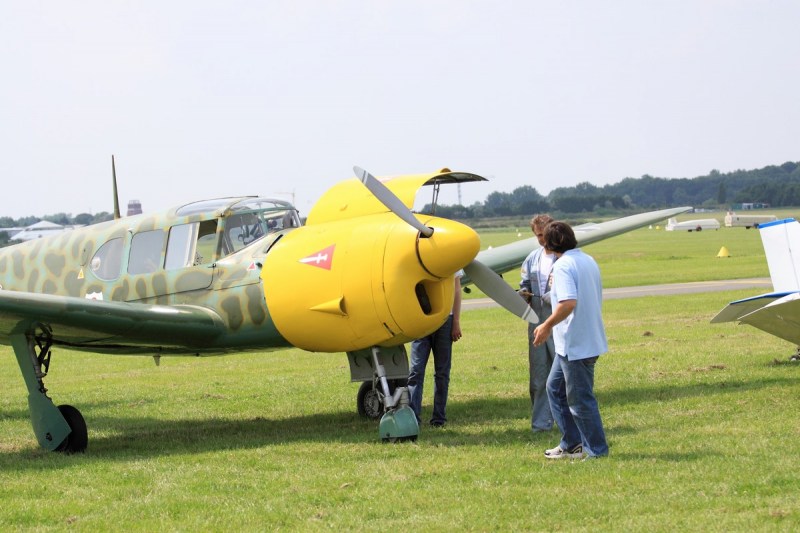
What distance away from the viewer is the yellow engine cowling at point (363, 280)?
9.23 m

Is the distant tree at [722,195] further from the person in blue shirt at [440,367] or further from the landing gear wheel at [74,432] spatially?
the landing gear wheel at [74,432]

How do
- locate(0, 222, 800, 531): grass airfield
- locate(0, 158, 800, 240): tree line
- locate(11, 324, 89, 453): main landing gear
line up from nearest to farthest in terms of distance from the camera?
1. locate(0, 222, 800, 531): grass airfield
2. locate(11, 324, 89, 453): main landing gear
3. locate(0, 158, 800, 240): tree line

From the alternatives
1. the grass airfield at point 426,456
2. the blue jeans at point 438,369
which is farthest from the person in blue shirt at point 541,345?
the blue jeans at point 438,369

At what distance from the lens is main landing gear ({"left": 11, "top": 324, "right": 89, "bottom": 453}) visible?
33.6 ft

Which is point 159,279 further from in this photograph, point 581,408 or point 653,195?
point 653,195

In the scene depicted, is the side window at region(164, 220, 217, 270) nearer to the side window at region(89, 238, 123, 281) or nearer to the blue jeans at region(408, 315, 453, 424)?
the side window at region(89, 238, 123, 281)

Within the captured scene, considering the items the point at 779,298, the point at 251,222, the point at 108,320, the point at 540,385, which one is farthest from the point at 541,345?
the point at 108,320

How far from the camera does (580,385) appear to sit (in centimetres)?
815

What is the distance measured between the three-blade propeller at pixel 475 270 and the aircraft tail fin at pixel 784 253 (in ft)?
14.4

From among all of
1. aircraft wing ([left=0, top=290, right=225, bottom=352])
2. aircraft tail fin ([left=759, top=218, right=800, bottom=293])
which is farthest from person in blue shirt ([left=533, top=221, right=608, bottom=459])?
aircraft tail fin ([left=759, top=218, right=800, bottom=293])

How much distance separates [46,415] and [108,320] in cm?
113

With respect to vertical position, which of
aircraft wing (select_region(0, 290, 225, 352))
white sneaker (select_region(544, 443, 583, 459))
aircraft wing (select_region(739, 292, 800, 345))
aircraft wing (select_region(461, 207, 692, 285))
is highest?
aircraft wing (select_region(0, 290, 225, 352))

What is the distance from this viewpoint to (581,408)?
8.16 meters

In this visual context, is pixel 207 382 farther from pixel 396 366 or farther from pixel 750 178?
pixel 750 178
